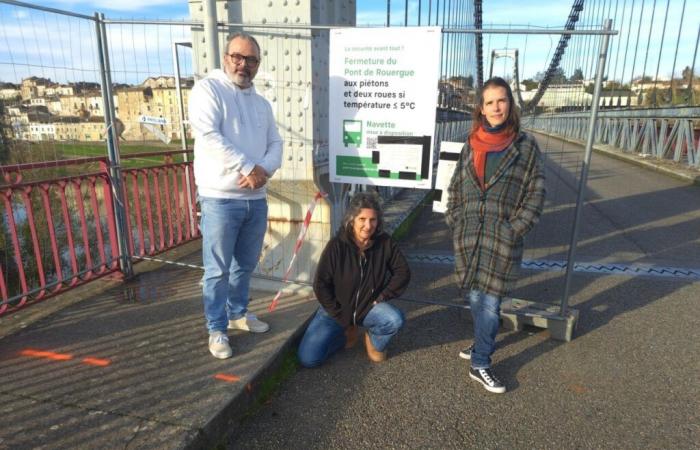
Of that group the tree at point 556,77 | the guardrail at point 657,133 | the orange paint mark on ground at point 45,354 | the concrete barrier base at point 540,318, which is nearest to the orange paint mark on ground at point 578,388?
the concrete barrier base at point 540,318

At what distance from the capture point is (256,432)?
2.37 metres

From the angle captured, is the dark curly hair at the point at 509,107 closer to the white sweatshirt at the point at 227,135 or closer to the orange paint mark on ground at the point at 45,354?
the white sweatshirt at the point at 227,135

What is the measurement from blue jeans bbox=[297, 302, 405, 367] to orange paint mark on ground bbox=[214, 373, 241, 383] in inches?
20.1

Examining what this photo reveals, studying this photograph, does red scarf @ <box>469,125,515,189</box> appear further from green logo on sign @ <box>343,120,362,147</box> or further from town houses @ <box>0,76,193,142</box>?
town houses @ <box>0,76,193,142</box>

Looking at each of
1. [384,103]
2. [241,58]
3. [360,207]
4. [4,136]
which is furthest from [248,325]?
[4,136]

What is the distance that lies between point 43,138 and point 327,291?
241 centimetres

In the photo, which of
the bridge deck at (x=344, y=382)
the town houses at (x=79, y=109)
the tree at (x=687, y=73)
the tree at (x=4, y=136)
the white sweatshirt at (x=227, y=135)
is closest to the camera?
the bridge deck at (x=344, y=382)

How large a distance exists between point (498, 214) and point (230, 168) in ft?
5.34

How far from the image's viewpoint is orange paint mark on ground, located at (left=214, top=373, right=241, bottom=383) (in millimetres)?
2567

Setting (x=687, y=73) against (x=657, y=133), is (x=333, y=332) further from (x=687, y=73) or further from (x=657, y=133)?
(x=687, y=73)

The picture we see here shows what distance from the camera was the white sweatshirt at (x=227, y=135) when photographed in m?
2.54

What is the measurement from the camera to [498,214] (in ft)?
8.71

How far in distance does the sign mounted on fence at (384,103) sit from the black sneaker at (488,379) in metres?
1.39

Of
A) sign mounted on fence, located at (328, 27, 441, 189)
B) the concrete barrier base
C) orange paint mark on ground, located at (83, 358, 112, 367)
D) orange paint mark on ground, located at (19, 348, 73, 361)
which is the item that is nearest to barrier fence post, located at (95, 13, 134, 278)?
orange paint mark on ground, located at (19, 348, 73, 361)
